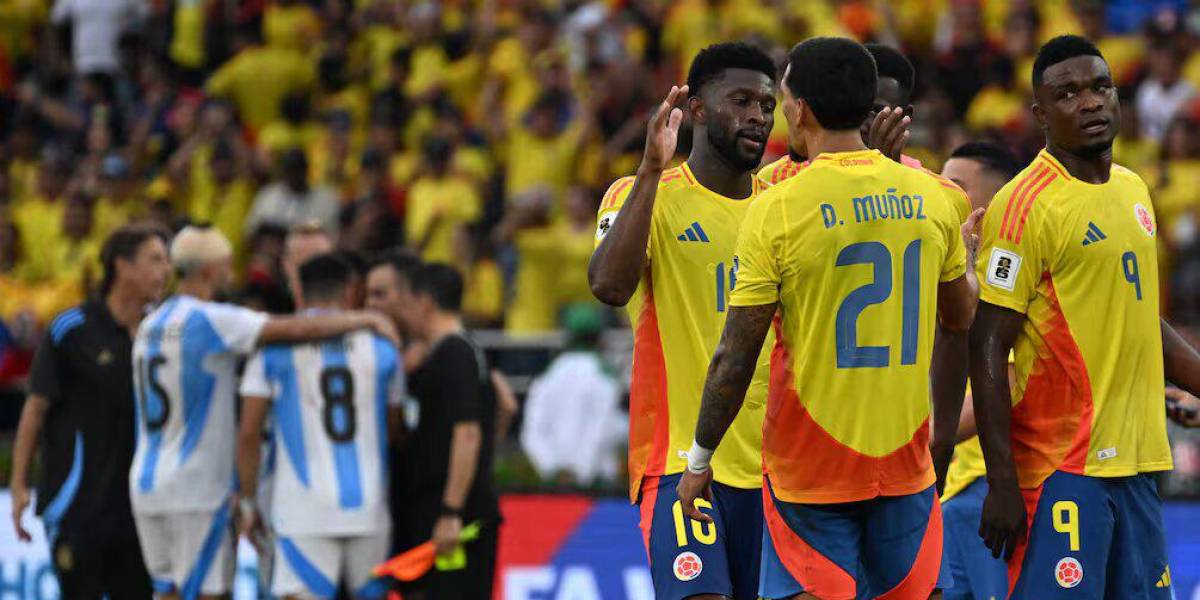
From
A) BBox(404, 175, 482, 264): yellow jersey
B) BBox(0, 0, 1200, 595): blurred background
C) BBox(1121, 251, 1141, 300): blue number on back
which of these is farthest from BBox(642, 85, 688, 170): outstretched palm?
BBox(404, 175, 482, 264): yellow jersey

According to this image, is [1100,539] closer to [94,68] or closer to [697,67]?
[697,67]

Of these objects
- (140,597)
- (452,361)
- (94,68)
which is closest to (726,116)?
(452,361)

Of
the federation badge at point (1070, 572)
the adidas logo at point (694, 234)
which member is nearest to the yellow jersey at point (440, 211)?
the adidas logo at point (694, 234)

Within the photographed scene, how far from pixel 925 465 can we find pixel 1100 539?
2.82ft

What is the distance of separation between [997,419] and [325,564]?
170 inches

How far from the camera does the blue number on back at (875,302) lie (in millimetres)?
5867

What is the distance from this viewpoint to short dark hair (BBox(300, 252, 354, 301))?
9719mm

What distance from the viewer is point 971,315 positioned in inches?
248

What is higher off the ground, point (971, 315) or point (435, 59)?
A: point (435, 59)

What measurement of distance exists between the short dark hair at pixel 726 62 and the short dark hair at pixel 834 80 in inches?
28.0

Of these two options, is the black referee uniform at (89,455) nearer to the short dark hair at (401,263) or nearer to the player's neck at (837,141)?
the short dark hair at (401,263)

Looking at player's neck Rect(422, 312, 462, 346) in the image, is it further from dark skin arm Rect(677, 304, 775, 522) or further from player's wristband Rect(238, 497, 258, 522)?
dark skin arm Rect(677, 304, 775, 522)

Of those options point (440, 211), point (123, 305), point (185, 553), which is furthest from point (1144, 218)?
A: point (440, 211)

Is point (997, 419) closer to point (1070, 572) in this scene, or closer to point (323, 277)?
point (1070, 572)
